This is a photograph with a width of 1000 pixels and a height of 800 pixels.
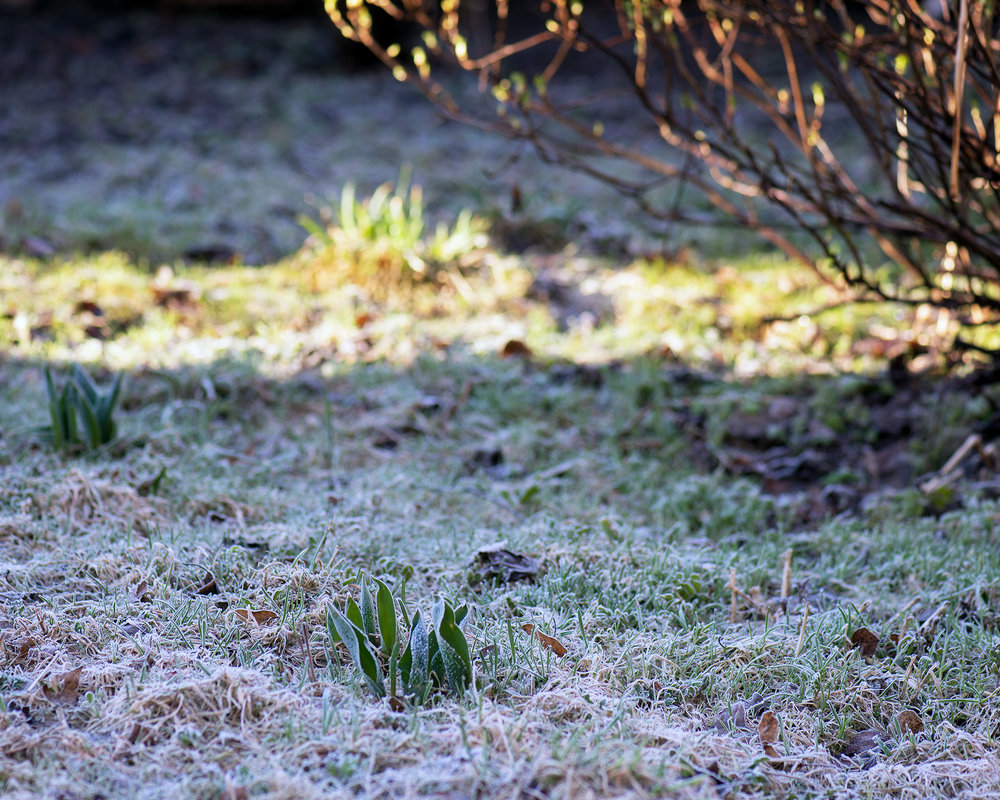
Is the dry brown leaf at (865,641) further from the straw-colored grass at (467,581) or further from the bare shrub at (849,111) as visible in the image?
the bare shrub at (849,111)

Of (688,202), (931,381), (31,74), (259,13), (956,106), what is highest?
(259,13)

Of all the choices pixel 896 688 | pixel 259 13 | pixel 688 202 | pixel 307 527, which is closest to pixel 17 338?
pixel 307 527

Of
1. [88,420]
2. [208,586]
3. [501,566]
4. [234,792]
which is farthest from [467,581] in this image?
[88,420]

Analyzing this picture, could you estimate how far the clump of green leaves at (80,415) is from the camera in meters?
2.52

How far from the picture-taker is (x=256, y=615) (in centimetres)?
177

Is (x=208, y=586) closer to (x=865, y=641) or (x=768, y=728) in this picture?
(x=768, y=728)

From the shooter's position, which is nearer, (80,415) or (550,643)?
(550,643)

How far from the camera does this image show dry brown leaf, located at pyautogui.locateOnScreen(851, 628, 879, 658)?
6.10 ft

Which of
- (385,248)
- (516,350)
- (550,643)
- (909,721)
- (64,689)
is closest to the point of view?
(64,689)

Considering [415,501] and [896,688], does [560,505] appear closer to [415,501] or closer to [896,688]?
[415,501]

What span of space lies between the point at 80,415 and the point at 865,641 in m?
2.24

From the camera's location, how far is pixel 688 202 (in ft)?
19.5

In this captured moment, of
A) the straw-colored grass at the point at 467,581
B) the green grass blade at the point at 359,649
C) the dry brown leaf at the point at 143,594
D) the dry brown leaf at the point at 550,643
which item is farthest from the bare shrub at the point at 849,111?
the dry brown leaf at the point at 143,594

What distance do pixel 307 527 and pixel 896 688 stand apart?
1425 millimetres
